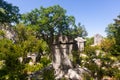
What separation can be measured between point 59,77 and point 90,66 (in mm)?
2831

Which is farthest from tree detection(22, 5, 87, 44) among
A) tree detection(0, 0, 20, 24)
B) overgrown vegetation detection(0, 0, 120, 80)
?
tree detection(0, 0, 20, 24)

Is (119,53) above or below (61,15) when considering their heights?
below

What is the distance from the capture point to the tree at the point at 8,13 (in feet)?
36.4

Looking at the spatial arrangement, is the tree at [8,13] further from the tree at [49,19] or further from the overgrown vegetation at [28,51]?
the tree at [49,19]

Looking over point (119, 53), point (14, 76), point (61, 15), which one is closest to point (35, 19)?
point (61, 15)

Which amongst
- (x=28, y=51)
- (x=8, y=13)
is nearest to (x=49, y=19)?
(x=28, y=51)

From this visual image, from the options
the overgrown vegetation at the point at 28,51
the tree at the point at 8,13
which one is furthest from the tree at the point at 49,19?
the tree at the point at 8,13

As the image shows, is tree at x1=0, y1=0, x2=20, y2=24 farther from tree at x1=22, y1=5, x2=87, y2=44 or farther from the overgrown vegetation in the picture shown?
tree at x1=22, y1=5, x2=87, y2=44

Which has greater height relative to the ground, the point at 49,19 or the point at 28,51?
the point at 49,19

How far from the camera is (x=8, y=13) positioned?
1129 cm

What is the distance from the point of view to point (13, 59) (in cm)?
1748

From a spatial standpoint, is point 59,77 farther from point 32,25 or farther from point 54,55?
point 32,25

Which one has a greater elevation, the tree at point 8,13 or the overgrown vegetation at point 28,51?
the tree at point 8,13

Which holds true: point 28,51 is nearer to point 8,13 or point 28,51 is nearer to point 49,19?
point 8,13
